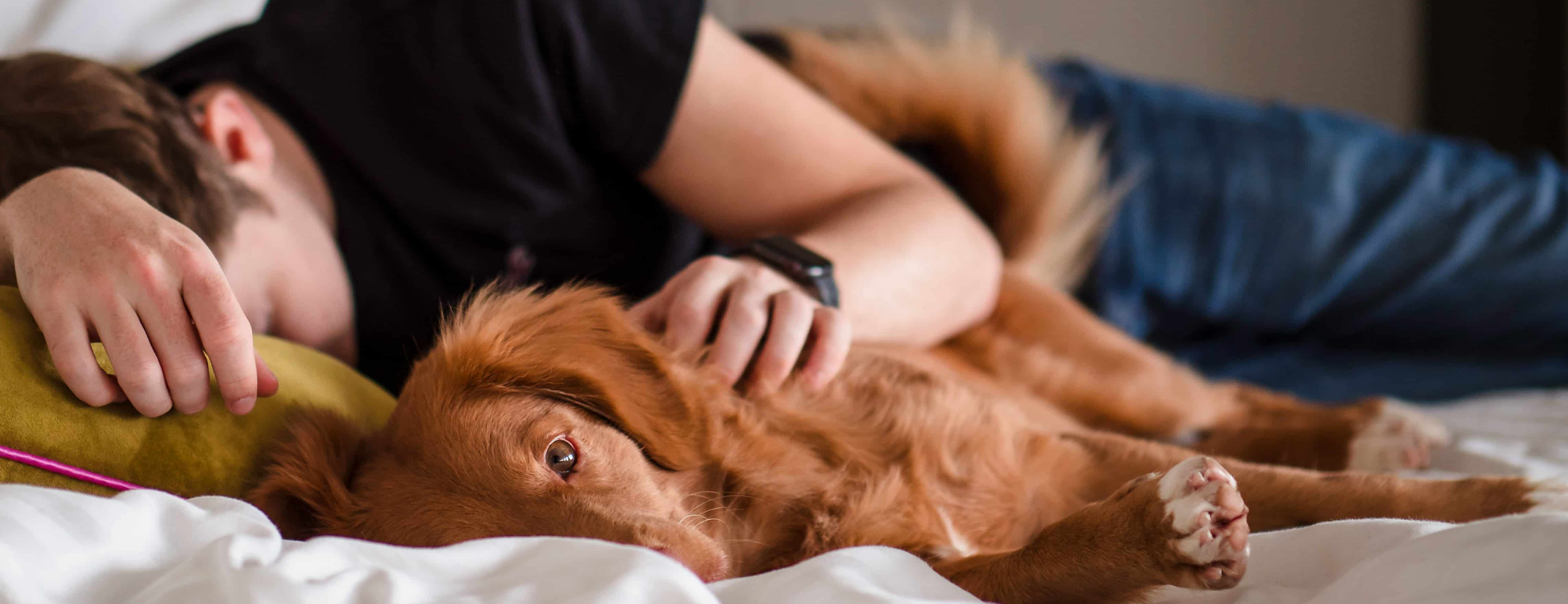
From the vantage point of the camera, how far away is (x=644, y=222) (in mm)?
1950

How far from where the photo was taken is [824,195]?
179 centimetres

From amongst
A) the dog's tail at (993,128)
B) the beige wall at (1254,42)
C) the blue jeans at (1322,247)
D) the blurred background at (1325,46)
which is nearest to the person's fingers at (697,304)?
the dog's tail at (993,128)

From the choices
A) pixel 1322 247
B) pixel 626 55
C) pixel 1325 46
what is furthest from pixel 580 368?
pixel 1325 46

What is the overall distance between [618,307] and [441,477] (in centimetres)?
31

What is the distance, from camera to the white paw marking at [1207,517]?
2.70 feet

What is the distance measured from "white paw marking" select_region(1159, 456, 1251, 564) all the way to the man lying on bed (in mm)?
461

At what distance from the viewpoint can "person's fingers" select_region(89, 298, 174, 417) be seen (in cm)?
87

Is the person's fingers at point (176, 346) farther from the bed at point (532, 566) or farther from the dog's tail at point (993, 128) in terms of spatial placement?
the dog's tail at point (993, 128)

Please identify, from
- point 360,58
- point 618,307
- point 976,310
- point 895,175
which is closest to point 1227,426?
point 976,310

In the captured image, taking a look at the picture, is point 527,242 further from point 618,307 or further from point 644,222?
point 618,307

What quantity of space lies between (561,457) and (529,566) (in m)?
0.25

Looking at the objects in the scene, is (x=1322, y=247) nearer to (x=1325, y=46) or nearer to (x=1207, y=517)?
(x=1207, y=517)

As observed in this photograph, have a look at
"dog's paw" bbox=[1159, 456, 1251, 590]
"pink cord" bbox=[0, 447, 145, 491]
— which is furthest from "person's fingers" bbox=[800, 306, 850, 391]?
"pink cord" bbox=[0, 447, 145, 491]

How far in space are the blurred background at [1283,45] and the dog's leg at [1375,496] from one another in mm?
3742
